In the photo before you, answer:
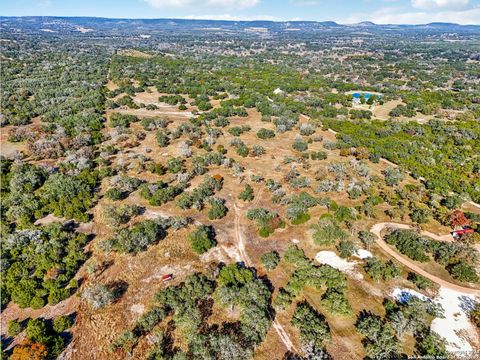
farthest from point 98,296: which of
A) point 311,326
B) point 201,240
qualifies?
point 311,326

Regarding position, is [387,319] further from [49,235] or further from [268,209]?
[49,235]

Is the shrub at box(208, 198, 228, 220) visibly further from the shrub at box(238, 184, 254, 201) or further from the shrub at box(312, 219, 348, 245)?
the shrub at box(312, 219, 348, 245)

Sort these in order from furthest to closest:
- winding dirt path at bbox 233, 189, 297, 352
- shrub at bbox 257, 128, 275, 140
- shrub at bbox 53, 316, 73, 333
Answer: shrub at bbox 257, 128, 275, 140, shrub at bbox 53, 316, 73, 333, winding dirt path at bbox 233, 189, 297, 352

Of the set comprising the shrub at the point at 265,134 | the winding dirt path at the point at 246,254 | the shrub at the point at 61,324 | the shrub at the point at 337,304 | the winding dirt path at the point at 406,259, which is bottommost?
the winding dirt path at the point at 246,254

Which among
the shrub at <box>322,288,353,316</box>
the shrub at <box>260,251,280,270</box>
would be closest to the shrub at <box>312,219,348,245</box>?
the shrub at <box>260,251,280,270</box>

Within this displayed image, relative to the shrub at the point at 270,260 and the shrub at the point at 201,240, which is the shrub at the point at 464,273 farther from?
the shrub at the point at 201,240

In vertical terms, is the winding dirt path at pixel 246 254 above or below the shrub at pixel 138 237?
below

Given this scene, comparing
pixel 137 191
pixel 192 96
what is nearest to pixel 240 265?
pixel 137 191

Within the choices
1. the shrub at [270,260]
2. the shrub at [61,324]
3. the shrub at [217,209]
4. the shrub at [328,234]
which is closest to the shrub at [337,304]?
the shrub at [270,260]
